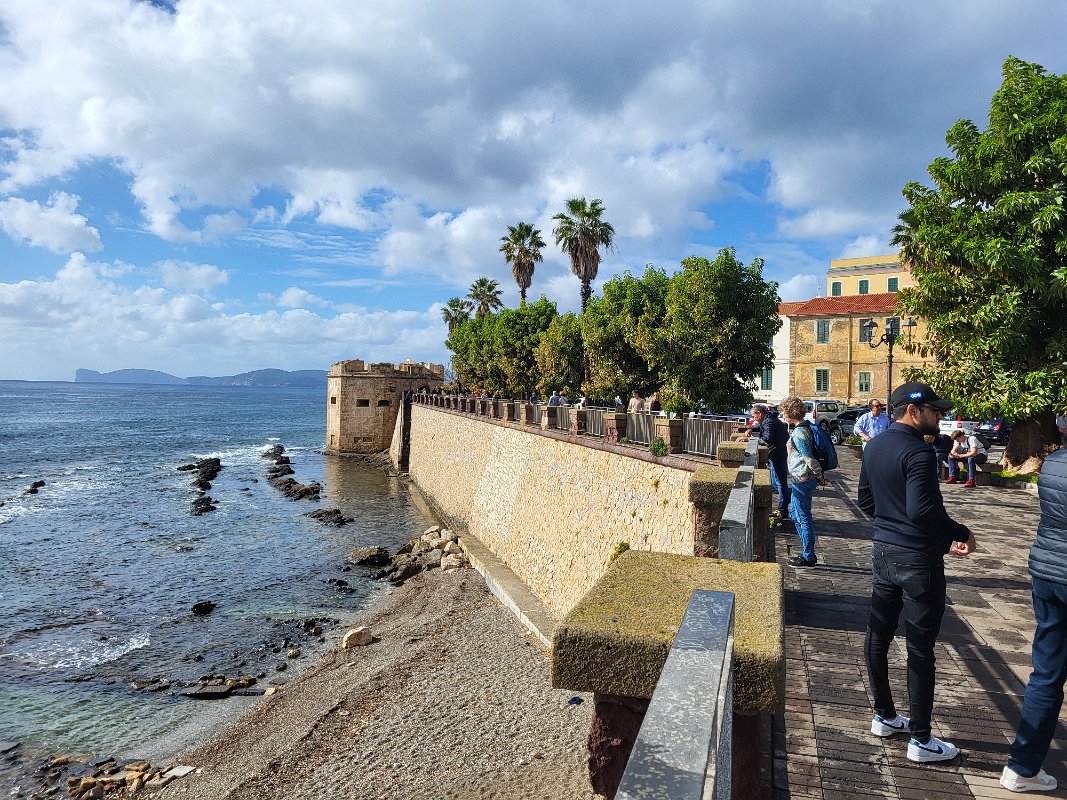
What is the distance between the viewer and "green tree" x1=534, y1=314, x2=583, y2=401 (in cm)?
3169

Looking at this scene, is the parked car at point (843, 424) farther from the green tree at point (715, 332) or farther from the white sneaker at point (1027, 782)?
the white sneaker at point (1027, 782)

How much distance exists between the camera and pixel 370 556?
23703 millimetres

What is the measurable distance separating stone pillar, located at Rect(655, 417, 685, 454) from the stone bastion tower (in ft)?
142

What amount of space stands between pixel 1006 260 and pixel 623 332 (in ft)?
38.0

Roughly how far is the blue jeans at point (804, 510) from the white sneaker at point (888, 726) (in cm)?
346

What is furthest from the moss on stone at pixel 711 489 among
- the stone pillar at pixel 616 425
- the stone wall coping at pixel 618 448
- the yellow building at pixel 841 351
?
the yellow building at pixel 841 351

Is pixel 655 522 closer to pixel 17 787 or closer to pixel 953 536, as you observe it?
pixel 953 536

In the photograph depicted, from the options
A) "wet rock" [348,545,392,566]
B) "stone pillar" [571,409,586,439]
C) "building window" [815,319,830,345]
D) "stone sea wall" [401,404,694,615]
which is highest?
"building window" [815,319,830,345]

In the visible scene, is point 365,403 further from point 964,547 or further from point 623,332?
point 964,547

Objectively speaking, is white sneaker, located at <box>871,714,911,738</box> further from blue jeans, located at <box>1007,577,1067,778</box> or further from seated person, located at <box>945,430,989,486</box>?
seated person, located at <box>945,430,989,486</box>

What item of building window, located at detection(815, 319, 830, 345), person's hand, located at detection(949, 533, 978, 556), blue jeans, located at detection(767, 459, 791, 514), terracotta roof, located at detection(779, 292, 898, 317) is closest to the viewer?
person's hand, located at detection(949, 533, 978, 556)

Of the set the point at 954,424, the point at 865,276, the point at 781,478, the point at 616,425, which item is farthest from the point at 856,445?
the point at 865,276

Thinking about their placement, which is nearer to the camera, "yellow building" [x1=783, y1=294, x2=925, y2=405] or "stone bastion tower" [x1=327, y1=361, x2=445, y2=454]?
"yellow building" [x1=783, y1=294, x2=925, y2=405]

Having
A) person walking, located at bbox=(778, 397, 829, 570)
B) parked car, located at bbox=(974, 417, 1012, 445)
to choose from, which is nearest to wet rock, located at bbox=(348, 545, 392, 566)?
person walking, located at bbox=(778, 397, 829, 570)
